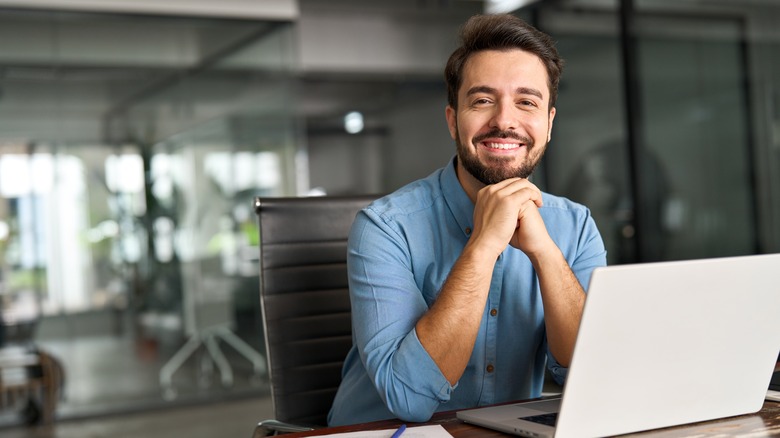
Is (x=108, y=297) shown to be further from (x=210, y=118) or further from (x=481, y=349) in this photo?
(x=481, y=349)

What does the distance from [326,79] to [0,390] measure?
12.1 feet

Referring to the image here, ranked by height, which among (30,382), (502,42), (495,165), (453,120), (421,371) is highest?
(502,42)

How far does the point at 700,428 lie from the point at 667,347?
0.55 ft

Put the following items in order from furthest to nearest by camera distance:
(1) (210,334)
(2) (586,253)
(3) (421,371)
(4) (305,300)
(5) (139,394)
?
(1) (210,334)
(5) (139,394)
(4) (305,300)
(2) (586,253)
(3) (421,371)

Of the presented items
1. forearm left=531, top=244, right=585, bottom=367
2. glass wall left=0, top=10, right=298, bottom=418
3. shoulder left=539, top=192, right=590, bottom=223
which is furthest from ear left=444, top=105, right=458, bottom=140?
glass wall left=0, top=10, right=298, bottom=418

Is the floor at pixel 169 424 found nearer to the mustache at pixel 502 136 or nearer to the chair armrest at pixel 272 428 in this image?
the chair armrest at pixel 272 428

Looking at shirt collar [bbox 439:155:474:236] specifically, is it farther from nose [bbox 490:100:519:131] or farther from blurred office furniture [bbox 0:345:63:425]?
blurred office furniture [bbox 0:345:63:425]

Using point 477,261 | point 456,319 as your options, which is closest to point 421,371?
point 456,319

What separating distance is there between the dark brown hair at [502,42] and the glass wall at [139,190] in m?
4.28

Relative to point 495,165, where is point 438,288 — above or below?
below

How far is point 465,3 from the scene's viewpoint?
6.97m

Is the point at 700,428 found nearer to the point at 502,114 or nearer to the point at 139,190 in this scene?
the point at 502,114

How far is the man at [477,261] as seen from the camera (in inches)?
52.9

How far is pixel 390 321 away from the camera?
1.38m
